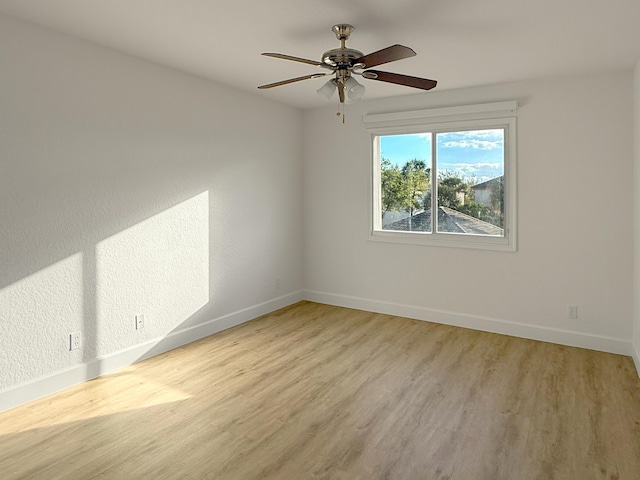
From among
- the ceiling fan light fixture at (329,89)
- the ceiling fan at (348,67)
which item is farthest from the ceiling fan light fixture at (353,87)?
the ceiling fan light fixture at (329,89)

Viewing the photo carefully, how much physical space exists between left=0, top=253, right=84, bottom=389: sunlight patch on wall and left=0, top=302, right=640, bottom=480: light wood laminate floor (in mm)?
248

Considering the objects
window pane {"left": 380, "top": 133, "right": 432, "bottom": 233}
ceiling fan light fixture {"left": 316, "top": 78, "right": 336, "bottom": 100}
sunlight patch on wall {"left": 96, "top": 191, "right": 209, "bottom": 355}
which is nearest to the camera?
ceiling fan light fixture {"left": 316, "top": 78, "right": 336, "bottom": 100}

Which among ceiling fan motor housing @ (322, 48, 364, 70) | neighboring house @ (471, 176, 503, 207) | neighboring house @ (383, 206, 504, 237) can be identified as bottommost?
neighboring house @ (383, 206, 504, 237)

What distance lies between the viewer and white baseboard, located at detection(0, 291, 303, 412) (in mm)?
2734

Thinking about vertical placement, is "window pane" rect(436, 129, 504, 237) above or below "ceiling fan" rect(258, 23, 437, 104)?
below

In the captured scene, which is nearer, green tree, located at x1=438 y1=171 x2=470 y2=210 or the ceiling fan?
the ceiling fan

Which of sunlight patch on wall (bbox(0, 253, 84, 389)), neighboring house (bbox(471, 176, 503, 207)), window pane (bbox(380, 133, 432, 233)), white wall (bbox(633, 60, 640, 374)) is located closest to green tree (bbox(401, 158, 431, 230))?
window pane (bbox(380, 133, 432, 233))

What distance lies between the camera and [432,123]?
14.6ft

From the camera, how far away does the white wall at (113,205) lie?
2.70 m

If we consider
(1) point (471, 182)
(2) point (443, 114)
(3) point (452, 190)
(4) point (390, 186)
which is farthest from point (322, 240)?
(2) point (443, 114)

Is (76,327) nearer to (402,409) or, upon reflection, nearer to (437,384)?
(402,409)

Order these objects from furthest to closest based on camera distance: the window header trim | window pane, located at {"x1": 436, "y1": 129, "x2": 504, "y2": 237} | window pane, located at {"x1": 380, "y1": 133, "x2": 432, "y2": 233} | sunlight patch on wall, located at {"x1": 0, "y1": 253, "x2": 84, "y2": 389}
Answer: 1. window pane, located at {"x1": 380, "y1": 133, "x2": 432, "y2": 233}
2. window pane, located at {"x1": 436, "y1": 129, "x2": 504, "y2": 237}
3. the window header trim
4. sunlight patch on wall, located at {"x1": 0, "y1": 253, "x2": 84, "y2": 389}

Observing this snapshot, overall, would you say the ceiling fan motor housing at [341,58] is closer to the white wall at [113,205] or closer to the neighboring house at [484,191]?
the white wall at [113,205]

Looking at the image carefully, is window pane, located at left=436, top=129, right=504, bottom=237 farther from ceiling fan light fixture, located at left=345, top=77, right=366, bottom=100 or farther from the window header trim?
ceiling fan light fixture, located at left=345, top=77, right=366, bottom=100
